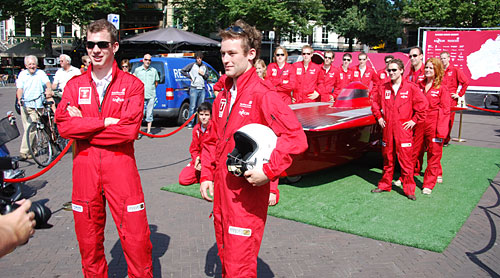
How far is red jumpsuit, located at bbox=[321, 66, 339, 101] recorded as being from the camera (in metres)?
10.5

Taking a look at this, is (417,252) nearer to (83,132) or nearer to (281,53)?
(83,132)

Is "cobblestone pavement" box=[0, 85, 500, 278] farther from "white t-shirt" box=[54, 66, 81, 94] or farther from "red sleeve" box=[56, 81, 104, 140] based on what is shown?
"white t-shirt" box=[54, 66, 81, 94]

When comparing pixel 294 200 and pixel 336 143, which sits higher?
pixel 336 143

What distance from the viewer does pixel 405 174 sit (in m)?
6.66

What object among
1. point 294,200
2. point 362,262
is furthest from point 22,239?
point 294,200

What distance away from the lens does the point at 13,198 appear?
5926 millimetres

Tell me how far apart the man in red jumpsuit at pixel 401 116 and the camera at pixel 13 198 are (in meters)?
5.01

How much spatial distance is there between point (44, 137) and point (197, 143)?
3.95 meters

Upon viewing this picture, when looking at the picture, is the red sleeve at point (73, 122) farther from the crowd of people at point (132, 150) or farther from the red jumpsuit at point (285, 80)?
the red jumpsuit at point (285, 80)

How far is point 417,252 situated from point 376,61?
2313 centimetres

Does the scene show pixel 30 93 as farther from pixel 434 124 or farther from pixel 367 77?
pixel 367 77

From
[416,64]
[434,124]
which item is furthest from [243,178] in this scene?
[416,64]

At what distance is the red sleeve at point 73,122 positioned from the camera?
3.25m

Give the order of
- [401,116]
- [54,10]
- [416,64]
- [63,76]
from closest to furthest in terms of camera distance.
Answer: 1. [401,116]
2. [416,64]
3. [63,76]
4. [54,10]
